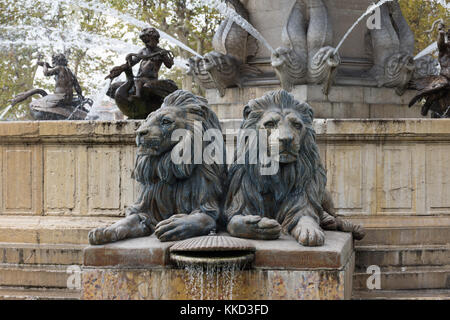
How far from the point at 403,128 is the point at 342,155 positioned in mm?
665

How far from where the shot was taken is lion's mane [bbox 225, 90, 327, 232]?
5.29 metres

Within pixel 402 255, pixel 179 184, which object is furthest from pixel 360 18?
pixel 179 184

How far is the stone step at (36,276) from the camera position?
283 inches

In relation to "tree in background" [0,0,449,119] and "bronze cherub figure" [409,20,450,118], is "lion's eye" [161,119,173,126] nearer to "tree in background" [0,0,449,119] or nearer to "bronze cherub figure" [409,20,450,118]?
"bronze cherub figure" [409,20,450,118]

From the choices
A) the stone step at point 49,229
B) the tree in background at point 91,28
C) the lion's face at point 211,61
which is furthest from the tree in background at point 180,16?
the stone step at point 49,229

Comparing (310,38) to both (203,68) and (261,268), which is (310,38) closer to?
(203,68)

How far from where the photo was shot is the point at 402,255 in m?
7.10

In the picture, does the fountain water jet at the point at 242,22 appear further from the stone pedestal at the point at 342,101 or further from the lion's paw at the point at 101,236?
the lion's paw at the point at 101,236

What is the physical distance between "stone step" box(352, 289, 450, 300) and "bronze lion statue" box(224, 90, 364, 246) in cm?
151

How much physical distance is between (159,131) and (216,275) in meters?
1.19

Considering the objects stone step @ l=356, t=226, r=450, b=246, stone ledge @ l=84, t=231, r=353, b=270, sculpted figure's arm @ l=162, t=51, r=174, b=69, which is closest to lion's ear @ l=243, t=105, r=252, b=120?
stone ledge @ l=84, t=231, r=353, b=270

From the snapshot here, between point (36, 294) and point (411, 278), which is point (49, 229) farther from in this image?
point (411, 278)

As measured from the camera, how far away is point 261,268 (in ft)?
15.5

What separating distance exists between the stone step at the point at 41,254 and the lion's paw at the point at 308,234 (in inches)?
119
